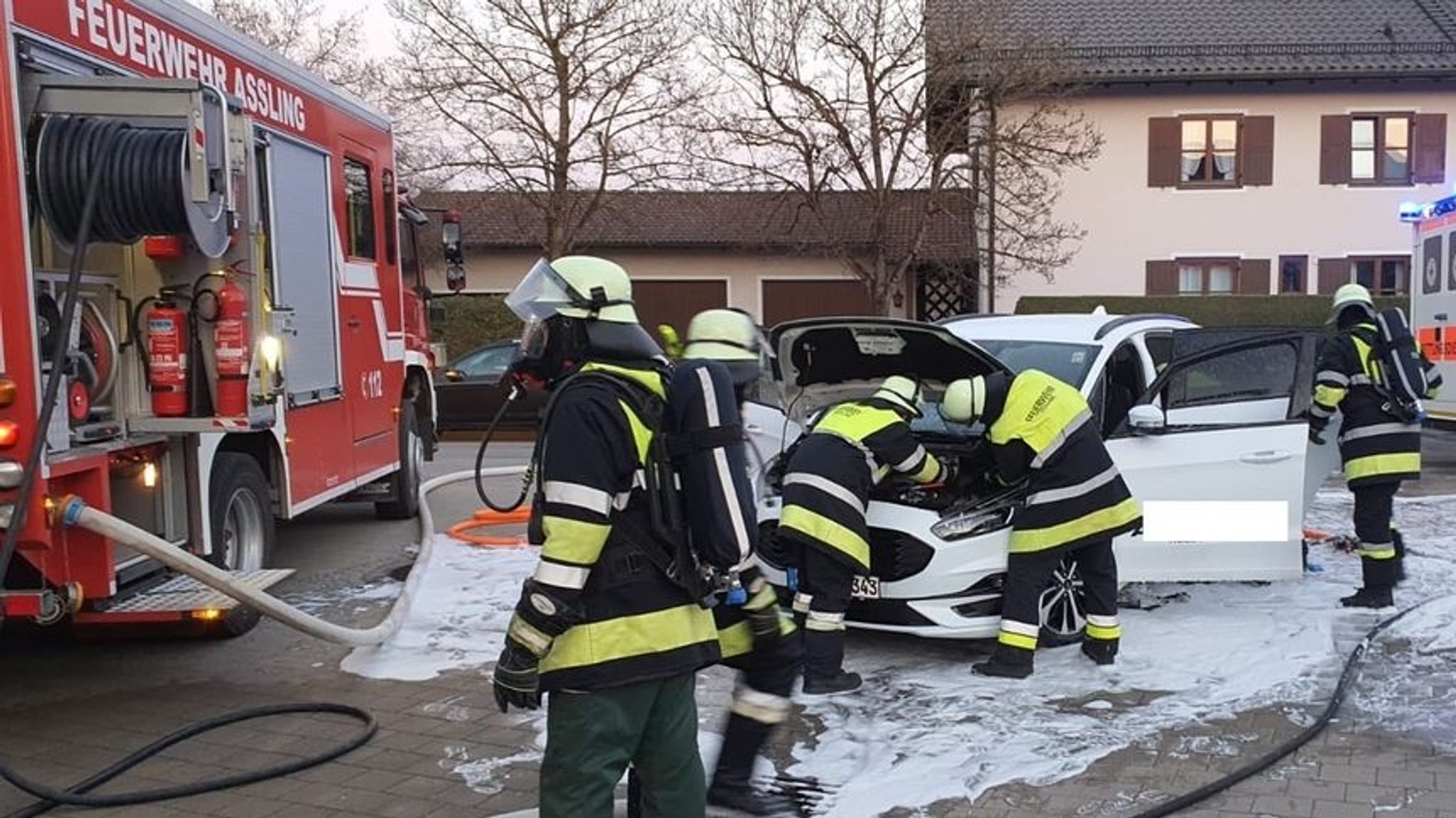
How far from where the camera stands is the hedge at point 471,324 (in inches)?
1015

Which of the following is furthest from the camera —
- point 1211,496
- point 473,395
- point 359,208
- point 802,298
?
point 802,298

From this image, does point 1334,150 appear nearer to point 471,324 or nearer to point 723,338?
point 471,324

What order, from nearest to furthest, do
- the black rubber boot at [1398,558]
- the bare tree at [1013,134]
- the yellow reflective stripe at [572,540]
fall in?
the yellow reflective stripe at [572,540], the black rubber boot at [1398,558], the bare tree at [1013,134]

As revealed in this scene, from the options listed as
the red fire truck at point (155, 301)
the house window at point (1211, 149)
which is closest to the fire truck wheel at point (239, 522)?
the red fire truck at point (155, 301)

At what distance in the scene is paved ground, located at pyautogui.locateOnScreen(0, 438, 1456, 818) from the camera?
4.32m

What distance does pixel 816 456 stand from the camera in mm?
5570

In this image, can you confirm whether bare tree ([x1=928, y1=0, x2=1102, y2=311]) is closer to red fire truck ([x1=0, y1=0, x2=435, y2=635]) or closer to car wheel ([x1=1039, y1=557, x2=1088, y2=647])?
red fire truck ([x1=0, y1=0, x2=435, y2=635])

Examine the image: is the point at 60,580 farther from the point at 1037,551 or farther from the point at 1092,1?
the point at 1092,1

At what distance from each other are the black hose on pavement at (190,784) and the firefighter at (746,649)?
169 centimetres

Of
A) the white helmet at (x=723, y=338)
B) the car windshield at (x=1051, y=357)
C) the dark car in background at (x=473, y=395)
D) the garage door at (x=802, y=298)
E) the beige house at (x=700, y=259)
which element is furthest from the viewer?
the garage door at (x=802, y=298)

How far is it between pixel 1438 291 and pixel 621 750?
1298 centimetres

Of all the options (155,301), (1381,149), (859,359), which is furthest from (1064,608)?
(1381,149)

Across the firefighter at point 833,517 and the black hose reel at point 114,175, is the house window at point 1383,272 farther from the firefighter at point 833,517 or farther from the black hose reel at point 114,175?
the black hose reel at point 114,175

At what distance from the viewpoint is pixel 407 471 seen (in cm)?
1010
